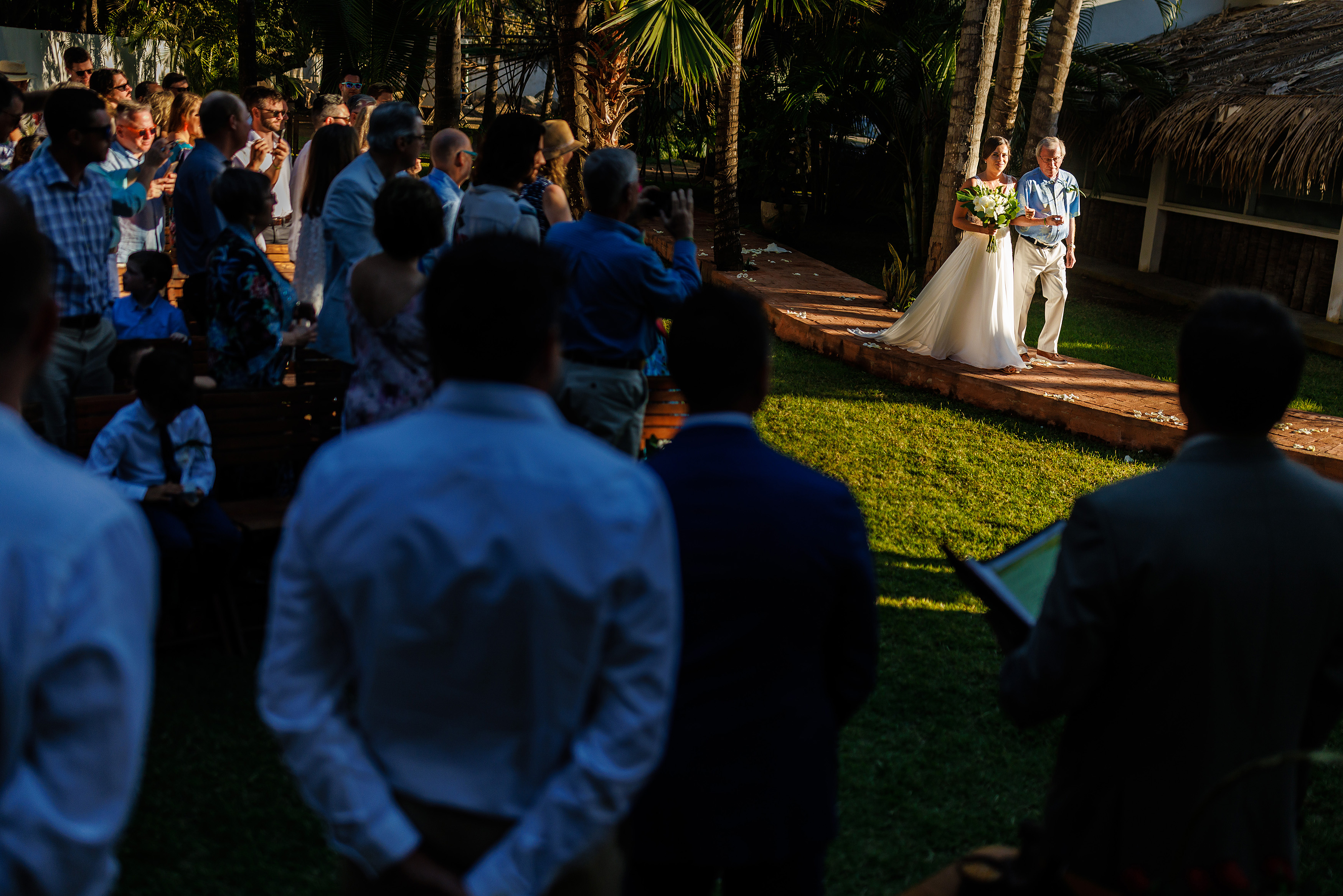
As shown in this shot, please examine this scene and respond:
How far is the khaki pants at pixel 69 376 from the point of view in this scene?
4.95 meters

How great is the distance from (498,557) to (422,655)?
0.65ft

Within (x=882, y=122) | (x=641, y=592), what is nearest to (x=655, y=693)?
(x=641, y=592)

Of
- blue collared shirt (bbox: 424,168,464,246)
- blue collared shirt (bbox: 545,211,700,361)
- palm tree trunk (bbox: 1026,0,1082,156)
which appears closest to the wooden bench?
blue collared shirt (bbox: 545,211,700,361)

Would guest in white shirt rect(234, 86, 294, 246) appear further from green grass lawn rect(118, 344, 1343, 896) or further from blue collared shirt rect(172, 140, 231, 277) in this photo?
green grass lawn rect(118, 344, 1343, 896)

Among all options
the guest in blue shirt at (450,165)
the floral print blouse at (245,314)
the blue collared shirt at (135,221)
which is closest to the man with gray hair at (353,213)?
the floral print blouse at (245,314)

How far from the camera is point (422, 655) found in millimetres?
1677

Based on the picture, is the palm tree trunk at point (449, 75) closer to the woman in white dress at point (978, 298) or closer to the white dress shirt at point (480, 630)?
the woman in white dress at point (978, 298)

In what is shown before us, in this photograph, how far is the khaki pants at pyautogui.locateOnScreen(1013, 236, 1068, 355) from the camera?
34.1 feet

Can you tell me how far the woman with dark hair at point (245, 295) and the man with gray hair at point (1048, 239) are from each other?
275 inches

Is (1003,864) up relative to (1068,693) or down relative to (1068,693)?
down

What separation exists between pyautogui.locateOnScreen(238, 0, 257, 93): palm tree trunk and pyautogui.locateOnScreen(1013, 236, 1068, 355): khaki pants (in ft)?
37.7

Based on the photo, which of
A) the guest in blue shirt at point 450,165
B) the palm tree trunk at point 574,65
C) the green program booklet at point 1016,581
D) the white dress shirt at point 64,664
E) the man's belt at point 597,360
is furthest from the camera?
the palm tree trunk at point 574,65

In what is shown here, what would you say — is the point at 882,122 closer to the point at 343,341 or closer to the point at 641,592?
the point at 343,341

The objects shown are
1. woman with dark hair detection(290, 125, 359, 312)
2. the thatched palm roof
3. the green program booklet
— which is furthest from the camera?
the thatched palm roof
